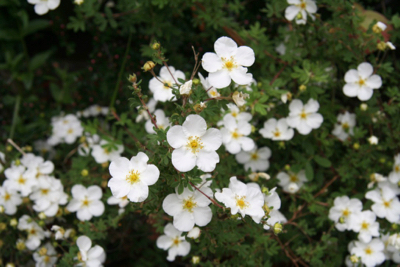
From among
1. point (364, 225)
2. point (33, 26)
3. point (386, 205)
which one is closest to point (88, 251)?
point (364, 225)

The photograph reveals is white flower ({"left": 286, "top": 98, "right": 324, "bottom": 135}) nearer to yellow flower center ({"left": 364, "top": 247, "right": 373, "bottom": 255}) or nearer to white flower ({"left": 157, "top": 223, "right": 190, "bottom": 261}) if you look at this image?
yellow flower center ({"left": 364, "top": 247, "right": 373, "bottom": 255})

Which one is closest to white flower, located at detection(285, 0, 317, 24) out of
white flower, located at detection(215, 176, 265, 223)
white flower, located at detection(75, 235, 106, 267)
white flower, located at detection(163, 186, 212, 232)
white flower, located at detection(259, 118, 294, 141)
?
white flower, located at detection(259, 118, 294, 141)

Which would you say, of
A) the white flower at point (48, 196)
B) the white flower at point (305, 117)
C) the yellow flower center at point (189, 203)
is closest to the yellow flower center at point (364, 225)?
the white flower at point (305, 117)

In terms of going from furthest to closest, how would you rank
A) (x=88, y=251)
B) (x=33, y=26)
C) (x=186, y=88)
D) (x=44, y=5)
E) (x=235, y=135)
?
1. (x=33, y=26)
2. (x=44, y=5)
3. (x=235, y=135)
4. (x=88, y=251)
5. (x=186, y=88)

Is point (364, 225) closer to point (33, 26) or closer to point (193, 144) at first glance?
point (193, 144)

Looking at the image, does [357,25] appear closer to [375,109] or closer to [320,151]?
[375,109]

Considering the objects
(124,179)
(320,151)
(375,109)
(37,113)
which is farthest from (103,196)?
(375,109)
